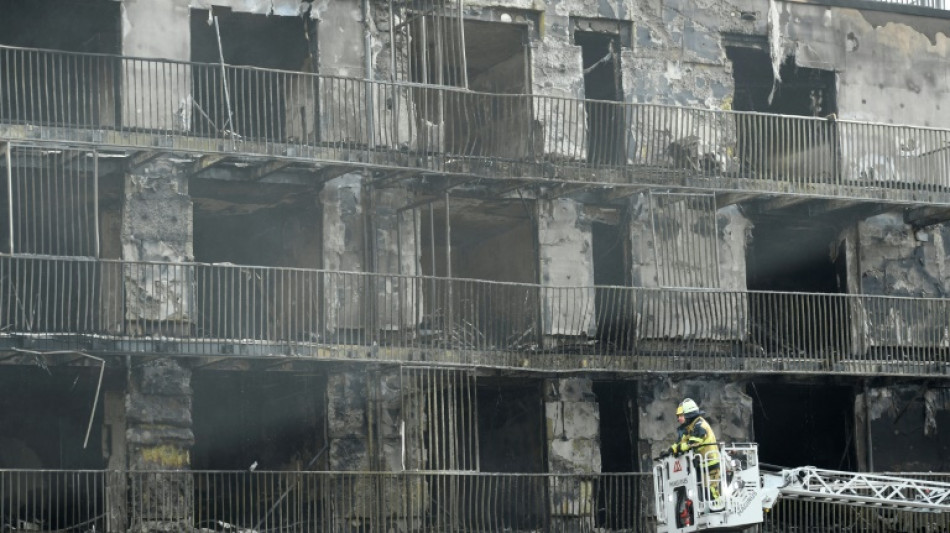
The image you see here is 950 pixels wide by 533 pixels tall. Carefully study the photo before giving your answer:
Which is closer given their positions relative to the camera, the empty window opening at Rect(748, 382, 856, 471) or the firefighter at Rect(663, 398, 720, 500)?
the firefighter at Rect(663, 398, 720, 500)

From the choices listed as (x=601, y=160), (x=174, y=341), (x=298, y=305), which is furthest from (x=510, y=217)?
(x=174, y=341)

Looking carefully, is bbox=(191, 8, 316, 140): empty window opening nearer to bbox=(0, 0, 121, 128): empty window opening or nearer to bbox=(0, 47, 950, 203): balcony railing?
bbox=(0, 47, 950, 203): balcony railing

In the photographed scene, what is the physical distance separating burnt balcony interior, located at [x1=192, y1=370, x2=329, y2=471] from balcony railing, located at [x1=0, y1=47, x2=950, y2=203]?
13.5ft

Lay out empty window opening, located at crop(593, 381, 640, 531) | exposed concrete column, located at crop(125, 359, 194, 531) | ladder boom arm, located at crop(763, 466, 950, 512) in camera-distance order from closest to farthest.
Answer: ladder boom arm, located at crop(763, 466, 950, 512)
exposed concrete column, located at crop(125, 359, 194, 531)
empty window opening, located at crop(593, 381, 640, 531)

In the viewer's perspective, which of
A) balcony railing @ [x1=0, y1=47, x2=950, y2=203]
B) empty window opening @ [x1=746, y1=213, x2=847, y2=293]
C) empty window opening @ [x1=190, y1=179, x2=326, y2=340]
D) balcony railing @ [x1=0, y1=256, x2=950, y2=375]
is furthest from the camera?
empty window opening @ [x1=746, y1=213, x2=847, y2=293]

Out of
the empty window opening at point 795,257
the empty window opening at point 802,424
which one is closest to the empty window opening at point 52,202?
the empty window opening at point 795,257

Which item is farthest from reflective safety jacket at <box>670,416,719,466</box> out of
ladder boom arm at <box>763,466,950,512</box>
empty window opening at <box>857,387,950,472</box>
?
empty window opening at <box>857,387,950,472</box>

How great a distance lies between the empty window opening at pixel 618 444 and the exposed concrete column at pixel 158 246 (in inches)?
310

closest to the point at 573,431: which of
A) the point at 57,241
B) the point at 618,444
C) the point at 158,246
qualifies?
the point at 618,444

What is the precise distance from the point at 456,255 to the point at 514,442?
12.4ft

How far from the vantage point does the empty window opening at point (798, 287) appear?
45.8 metres

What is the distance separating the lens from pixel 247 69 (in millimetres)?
41938

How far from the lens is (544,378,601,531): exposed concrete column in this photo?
4388cm

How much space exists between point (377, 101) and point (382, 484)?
255 inches
